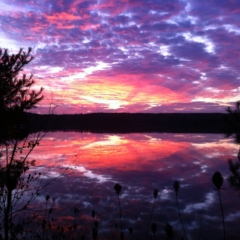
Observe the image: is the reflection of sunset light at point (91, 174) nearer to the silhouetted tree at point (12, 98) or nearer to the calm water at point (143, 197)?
the calm water at point (143, 197)

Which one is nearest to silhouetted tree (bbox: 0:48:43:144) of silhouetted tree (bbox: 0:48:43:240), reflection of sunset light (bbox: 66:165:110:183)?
silhouetted tree (bbox: 0:48:43:240)

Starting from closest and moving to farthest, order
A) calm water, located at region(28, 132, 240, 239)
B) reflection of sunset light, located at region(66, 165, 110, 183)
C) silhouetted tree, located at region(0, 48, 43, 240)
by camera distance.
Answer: silhouetted tree, located at region(0, 48, 43, 240) → calm water, located at region(28, 132, 240, 239) → reflection of sunset light, located at region(66, 165, 110, 183)

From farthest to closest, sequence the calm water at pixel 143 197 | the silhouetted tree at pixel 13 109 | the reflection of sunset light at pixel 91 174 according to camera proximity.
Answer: the reflection of sunset light at pixel 91 174 → the calm water at pixel 143 197 → the silhouetted tree at pixel 13 109

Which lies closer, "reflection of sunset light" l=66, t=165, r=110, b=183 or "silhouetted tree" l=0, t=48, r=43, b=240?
"silhouetted tree" l=0, t=48, r=43, b=240

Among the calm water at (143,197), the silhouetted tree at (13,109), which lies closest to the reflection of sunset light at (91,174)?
the calm water at (143,197)

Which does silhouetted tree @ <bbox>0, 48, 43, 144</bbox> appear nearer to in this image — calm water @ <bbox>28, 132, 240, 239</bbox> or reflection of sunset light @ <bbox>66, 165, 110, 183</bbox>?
calm water @ <bbox>28, 132, 240, 239</bbox>

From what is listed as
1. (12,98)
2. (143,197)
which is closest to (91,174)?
(143,197)

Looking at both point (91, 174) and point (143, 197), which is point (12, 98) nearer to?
point (143, 197)

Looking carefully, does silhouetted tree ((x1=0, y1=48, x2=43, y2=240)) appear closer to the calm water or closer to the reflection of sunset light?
the calm water

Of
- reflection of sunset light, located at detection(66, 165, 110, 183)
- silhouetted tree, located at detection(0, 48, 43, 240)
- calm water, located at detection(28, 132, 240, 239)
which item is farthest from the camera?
reflection of sunset light, located at detection(66, 165, 110, 183)

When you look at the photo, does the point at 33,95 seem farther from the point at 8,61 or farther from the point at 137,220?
the point at 137,220

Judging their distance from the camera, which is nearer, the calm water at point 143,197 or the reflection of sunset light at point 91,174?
the calm water at point 143,197

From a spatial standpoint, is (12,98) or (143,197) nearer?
(12,98)

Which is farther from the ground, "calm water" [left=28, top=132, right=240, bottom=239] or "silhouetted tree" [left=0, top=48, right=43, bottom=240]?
"silhouetted tree" [left=0, top=48, right=43, bottom=240]
